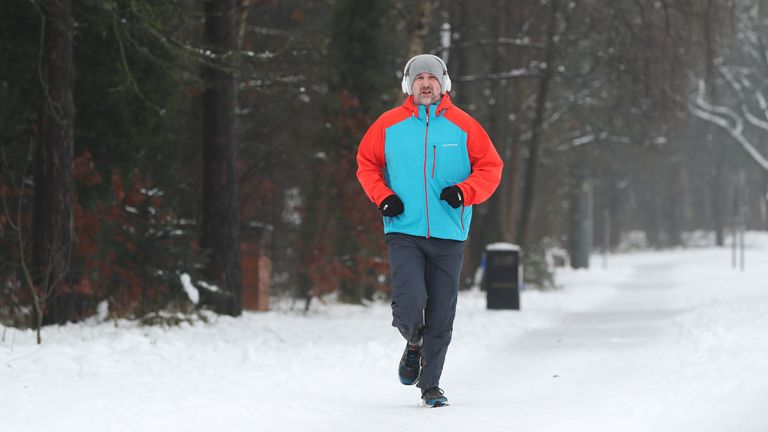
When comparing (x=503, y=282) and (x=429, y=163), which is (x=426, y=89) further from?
(x=503, y=282)

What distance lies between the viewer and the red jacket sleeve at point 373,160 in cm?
779

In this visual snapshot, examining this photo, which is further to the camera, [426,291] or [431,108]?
[426,291]

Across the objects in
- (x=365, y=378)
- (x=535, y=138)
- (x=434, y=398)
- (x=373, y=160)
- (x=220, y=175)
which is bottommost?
(x=365, y=378)

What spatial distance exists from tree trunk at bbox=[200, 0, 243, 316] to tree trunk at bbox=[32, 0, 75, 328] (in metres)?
3.15

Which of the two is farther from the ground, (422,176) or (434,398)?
(422,176)

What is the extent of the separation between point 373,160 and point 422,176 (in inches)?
13.3

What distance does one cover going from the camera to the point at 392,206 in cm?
766

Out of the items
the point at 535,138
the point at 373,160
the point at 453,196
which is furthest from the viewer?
the point at 535,138

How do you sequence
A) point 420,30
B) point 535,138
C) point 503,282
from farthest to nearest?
point 535,138
point 503,282
point 420,30

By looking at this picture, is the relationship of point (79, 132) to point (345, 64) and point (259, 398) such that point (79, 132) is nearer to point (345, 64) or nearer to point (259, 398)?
point (259, 398)

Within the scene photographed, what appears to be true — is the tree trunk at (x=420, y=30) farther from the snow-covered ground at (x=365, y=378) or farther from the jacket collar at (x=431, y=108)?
the jacket collar at (x=431, y=108)

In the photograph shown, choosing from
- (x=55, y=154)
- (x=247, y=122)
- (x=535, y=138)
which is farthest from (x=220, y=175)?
(x=535, y=138)

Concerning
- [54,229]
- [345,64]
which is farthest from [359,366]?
[345,64]

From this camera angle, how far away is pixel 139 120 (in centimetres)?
1380
